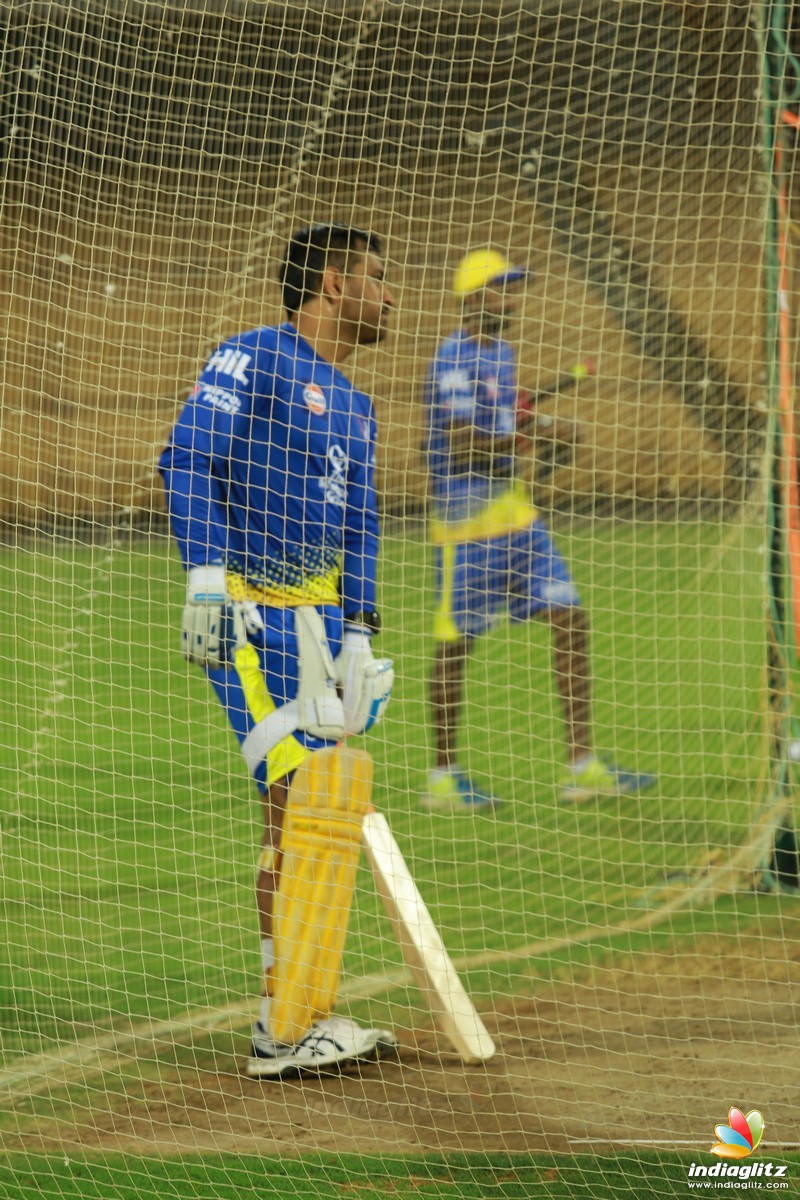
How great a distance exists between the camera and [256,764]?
356 cm

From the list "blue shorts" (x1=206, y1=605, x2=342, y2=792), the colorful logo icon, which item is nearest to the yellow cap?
"blue shorts" (x1=206, y1=605, x2=342, y2=792)

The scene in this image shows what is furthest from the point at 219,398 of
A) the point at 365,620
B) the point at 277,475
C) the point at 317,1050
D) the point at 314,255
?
the point at 317,1050

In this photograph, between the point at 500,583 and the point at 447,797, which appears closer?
the point at 447,797

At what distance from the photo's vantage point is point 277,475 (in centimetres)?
367

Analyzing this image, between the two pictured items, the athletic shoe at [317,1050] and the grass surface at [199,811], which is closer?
the athletic shoe at [317,1050]

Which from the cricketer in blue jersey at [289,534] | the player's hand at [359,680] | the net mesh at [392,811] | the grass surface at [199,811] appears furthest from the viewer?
the grass surface at [199,811]

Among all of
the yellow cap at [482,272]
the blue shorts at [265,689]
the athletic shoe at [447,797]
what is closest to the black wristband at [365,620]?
the blue shorts at [265,689]

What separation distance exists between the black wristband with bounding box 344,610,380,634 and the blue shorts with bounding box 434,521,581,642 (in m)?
1.96

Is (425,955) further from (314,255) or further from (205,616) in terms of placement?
(314,255)

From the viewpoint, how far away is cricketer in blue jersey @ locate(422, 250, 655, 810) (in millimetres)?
5824

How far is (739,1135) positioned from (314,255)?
7.68 ft

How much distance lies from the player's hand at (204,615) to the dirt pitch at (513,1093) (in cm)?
97

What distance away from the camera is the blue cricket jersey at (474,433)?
5844 millimetres

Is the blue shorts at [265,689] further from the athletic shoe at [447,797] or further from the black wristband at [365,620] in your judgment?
the athletic shoe at [447,797]
